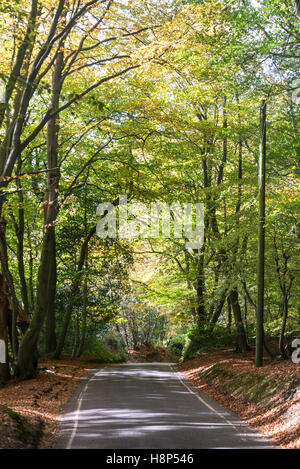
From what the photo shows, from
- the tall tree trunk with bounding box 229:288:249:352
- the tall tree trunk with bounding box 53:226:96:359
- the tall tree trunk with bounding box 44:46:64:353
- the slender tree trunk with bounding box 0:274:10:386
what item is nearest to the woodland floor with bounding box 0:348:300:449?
the slender tree trunk with bounding box 0:274:10:386

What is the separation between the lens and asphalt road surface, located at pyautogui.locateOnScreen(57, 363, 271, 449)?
785 centimetres

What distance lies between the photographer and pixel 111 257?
2525 centimetres

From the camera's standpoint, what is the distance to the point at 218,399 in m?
13.6

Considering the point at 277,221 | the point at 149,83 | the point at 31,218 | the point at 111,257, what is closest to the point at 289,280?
the point at 277,221

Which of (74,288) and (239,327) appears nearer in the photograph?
(239,327)

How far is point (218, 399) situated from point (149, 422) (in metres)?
4.77
